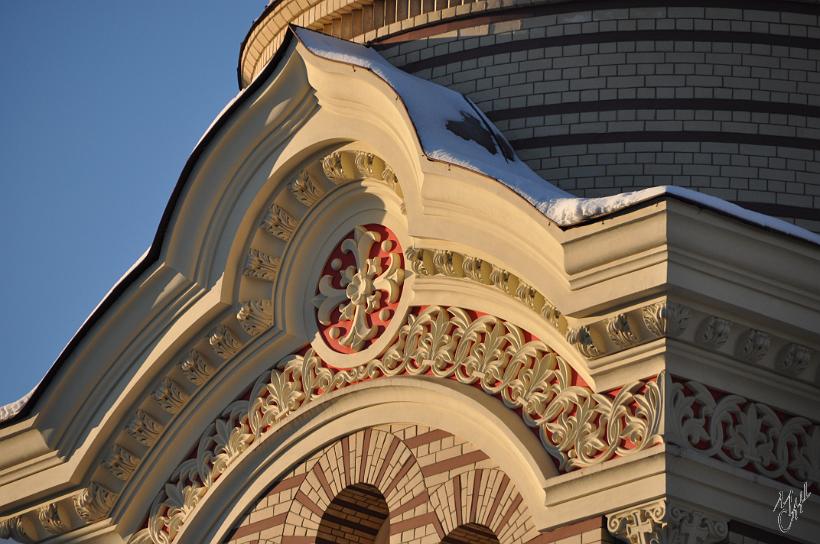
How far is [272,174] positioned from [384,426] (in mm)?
2026

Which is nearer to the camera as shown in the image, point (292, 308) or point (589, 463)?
point (589, 463)

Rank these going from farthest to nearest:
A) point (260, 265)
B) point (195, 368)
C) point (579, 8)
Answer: point (579, 8) < point (195, 368) < point (260, 265)

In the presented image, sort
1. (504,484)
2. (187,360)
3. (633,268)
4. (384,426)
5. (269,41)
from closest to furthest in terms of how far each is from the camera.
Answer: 1. (633,268)
2. (504,484)
3. (384,426)
4. (187,360)
5. (269,41)

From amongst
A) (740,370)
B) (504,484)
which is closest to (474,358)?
(504,484)

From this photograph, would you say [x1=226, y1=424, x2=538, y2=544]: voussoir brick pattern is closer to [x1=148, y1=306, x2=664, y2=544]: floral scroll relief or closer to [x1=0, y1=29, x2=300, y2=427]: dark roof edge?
[x1=148, y1=306, x2=664, y2=544]: floral scroll relief

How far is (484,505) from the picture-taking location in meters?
14.8

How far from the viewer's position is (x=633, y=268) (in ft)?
45.2

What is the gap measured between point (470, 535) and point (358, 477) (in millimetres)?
1084

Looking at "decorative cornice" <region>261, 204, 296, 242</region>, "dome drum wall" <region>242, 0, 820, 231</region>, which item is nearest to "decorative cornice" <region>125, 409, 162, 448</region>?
"decorative cornice" <region>261, 204, 296, 242</region>

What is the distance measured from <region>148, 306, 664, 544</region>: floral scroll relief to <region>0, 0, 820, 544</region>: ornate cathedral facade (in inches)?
0.8

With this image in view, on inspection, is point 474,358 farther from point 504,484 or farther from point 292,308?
Answer: point 292,308

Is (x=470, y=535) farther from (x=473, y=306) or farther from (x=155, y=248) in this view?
(x=155, y=248)

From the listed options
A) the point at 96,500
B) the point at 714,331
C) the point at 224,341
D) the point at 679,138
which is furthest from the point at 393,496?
the point at 679,138

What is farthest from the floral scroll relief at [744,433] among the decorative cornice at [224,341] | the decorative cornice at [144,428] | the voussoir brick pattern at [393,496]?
the decorative cornice at [144,428]
